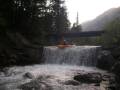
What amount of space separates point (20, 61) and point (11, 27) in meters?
6.36

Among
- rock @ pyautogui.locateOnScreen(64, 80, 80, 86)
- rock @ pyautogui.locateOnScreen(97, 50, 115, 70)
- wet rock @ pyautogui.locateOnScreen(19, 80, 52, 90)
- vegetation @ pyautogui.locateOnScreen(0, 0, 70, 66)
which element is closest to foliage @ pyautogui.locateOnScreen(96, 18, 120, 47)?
rock @ pyautogui.locateOnScreen(97, 50, 115, 70)

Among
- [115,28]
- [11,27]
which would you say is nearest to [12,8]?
[11,27]

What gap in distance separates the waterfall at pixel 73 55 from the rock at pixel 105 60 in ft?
4.47

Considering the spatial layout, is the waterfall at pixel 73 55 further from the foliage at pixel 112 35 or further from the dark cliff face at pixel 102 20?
the dark cliff face at pixel 102 20

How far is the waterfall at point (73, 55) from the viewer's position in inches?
861

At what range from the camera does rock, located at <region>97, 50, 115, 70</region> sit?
1862 centimetres

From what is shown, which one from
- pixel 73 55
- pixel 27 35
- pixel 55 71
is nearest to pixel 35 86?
pixel 55 71

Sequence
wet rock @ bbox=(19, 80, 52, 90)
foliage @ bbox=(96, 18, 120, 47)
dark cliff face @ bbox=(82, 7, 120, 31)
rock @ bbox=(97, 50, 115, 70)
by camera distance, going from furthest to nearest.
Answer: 1. dark cliff face @ bbox=(82, 7, 120, 31)
2. foliage @ bbox=(96, 18, 120, 47)
3. rock @ bbox=(97, 50, 115, 70)
4. wet rock @ bbox=(19, 80, 52, 90)

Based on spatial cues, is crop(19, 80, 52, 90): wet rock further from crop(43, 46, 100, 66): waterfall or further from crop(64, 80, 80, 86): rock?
crop(43, 46, 100, 66): waterfall

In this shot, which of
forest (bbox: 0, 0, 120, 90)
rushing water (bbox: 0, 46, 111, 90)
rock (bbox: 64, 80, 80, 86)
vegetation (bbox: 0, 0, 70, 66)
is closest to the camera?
rushing water (bbox: 0, 46, 111, 90)

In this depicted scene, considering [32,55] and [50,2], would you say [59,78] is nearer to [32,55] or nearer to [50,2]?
[32,55]

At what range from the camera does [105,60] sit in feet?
63.0

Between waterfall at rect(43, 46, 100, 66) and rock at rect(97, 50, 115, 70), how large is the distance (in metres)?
1.36

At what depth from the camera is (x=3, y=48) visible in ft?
68.8
